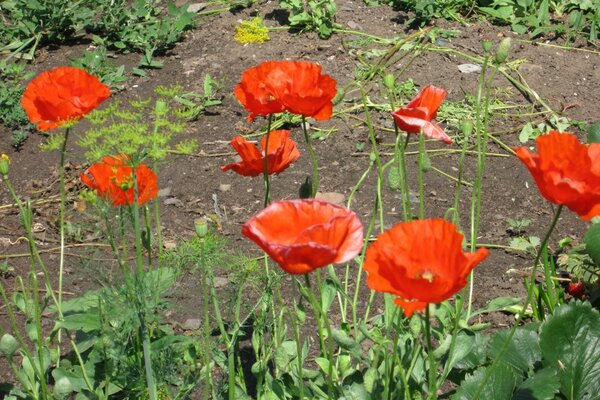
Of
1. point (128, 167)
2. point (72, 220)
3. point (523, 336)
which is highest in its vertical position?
point (128, 167)

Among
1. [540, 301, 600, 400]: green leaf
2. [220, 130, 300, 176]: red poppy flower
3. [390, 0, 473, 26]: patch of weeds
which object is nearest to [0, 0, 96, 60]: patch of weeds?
[390, 0, 473, 26]: patch of weeds

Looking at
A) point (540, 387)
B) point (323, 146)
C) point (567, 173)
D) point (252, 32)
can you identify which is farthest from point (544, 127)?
point (567, 173)

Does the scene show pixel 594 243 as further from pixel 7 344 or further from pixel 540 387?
pixel 7 344

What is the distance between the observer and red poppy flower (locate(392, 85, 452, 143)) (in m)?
2.00

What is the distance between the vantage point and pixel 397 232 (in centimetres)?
155

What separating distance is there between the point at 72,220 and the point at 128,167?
1.78 metres

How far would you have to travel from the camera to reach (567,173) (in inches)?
61.9

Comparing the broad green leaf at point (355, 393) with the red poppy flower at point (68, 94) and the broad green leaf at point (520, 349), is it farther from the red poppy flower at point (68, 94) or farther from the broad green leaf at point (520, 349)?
the red poppy flower at point (68, 94)

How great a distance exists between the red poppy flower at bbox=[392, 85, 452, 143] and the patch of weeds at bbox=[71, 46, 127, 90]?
2.51 meters

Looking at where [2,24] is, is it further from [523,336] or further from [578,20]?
[523,336]

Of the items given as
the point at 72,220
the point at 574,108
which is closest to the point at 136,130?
the point at 72,220

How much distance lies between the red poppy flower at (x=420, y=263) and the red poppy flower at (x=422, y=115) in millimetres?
466

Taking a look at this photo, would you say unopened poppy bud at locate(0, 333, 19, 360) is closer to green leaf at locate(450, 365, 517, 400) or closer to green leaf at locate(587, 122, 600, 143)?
green leaf at locate(450, 365, 517, 400)

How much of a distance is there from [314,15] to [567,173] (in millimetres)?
3237
